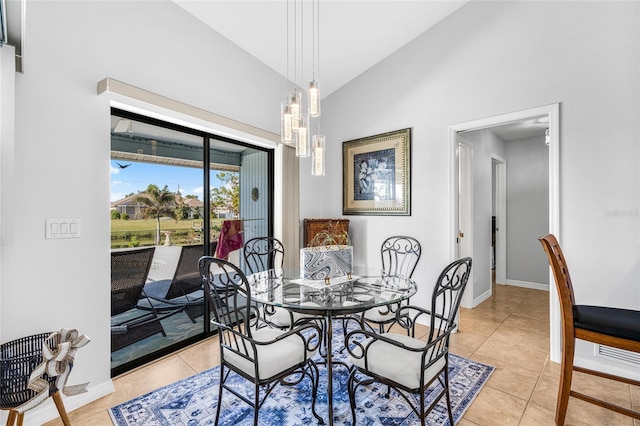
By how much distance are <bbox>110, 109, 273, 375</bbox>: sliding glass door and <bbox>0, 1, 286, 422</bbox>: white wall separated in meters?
0.24

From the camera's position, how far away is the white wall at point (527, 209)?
15.5ft

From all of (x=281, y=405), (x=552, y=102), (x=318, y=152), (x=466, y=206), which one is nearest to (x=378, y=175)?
(x=466, y=206)

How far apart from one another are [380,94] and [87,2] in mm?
2840

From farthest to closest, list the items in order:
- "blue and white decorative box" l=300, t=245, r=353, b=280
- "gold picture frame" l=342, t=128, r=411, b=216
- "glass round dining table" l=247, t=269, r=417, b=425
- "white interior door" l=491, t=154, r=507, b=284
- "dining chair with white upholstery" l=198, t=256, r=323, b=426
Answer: "white interior door" l=491, t=154, r=507, b=284 → "gold picture frame" l=342, t=128, r=411, b=216 → "blue and white decorative box" l=300, t=245, r=353, b=280 → "glass round dining table" l=247, t=269, r=417, b=425 → "dining chair with white upholstery" l=198, t=256, r=323, b=426

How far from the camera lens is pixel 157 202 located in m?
2.57

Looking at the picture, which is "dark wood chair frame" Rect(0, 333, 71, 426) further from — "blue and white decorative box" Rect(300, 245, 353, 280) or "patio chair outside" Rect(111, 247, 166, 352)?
"blue and white decorative box" Rect(300, 245, 353, 280)

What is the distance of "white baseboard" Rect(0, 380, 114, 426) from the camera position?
5.72ft

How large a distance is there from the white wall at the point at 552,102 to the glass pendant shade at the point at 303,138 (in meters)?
1.71

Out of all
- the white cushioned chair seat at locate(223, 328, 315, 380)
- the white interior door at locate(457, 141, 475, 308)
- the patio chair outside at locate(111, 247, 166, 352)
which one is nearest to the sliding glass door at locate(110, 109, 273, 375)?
the patio chair outside at locate(111, 247, 166, 352)

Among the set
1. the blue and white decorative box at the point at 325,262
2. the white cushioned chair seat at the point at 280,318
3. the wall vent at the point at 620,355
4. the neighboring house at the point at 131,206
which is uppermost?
the neighboring house at the point at 131,206

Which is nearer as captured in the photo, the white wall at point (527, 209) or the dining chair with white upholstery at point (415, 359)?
the dining chair with white upholstery at point (415, 359)

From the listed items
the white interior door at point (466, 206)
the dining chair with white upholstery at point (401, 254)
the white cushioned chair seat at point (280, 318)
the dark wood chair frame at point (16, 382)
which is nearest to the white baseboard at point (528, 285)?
the white interior door at point (466, 206)

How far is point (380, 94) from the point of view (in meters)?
3.64

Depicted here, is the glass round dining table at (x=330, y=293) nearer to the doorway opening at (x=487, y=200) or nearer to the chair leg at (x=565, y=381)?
the chair leg at (x=565, y=381)
